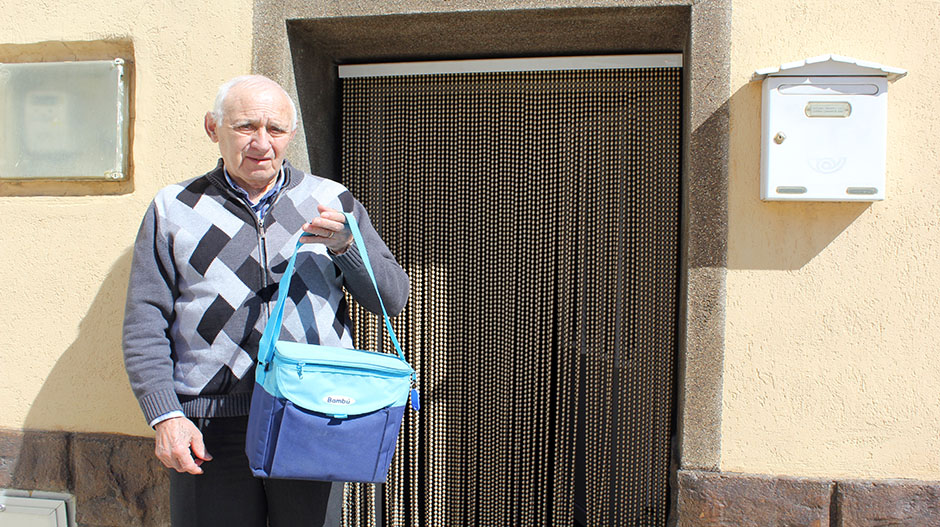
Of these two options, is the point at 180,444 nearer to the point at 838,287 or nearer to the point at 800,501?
the point at 800,501

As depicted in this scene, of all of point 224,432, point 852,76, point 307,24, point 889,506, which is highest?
point 307,24

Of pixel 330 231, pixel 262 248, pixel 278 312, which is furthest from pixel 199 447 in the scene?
pixel 330 231

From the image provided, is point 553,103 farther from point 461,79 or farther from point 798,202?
point 798,202

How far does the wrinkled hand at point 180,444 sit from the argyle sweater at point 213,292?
0.06 meters

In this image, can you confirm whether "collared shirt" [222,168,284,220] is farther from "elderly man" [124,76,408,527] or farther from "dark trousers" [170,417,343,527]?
"dark trousers" [170,417,343,527]

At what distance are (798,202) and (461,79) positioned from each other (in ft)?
4.73

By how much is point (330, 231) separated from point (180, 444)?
2.36 feet

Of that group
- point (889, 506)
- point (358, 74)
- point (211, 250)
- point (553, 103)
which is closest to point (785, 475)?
point (889, 506)

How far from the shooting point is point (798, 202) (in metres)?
2.52

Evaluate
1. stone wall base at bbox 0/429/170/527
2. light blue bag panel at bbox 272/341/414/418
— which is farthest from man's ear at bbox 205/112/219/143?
stone wall base at bbox 0/429/170/527

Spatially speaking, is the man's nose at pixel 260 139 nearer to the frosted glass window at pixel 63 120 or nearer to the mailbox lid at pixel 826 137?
the frosted glass window at pixel 63 120

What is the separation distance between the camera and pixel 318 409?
1.85 meters

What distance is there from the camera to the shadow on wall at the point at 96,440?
9.26ft

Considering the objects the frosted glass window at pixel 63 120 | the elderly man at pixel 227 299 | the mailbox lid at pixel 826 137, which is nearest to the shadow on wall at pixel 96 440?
the frosted glass window at pixel 63 120
